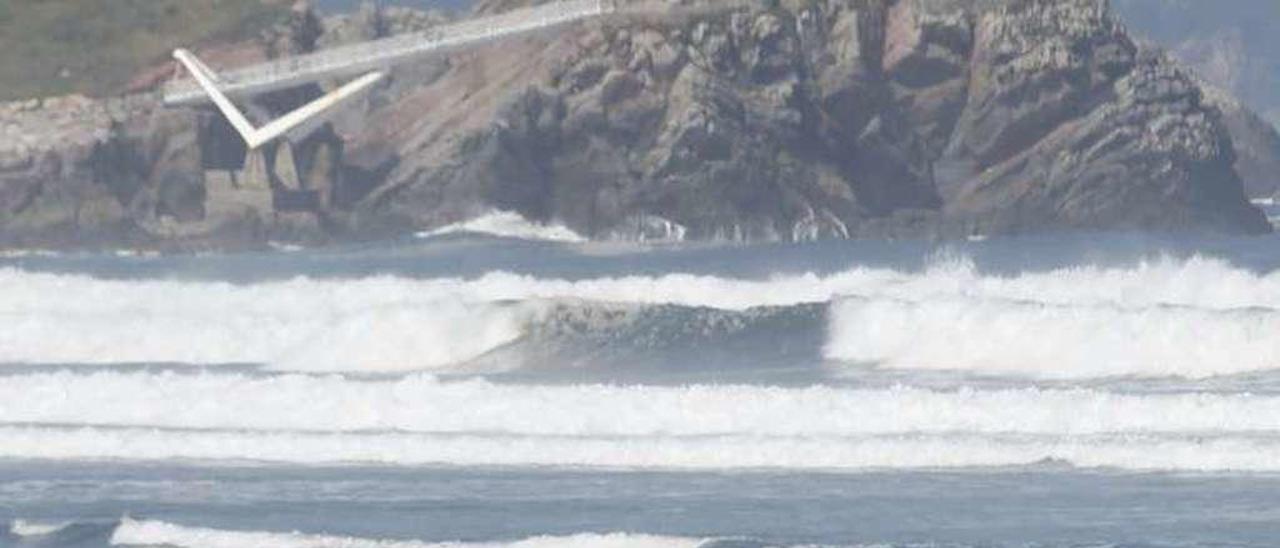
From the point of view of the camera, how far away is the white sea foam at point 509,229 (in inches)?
2994

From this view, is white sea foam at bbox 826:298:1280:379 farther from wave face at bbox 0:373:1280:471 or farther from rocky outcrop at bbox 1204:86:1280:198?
rocky outcrop at bbox 1204:86:1280:198

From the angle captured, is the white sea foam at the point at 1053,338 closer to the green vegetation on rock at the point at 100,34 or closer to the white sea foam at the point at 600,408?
the white sea foam at the point at 600,408

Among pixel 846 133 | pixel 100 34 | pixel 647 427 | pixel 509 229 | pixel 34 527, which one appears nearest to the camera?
pixel 34 527

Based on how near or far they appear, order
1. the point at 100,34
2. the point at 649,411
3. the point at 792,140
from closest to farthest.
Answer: the point at 649,411
the point at 792,140
the point at 100,34

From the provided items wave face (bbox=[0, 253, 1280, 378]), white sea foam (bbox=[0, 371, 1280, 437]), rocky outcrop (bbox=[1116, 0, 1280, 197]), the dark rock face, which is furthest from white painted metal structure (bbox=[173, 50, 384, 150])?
rocky outcrop (bbox=[1116, 0, 1280, 197])

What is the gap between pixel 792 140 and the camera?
7650 centimetres

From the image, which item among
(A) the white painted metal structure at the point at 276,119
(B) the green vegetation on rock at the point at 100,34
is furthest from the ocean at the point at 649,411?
(B) the green vegetation on rock at the point at 100,34

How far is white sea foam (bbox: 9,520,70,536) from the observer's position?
1141 inches

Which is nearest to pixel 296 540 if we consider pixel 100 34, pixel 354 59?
pixel 354 59

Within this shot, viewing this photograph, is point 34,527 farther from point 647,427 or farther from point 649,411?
point 649,411

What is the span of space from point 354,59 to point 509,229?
983 centimetres

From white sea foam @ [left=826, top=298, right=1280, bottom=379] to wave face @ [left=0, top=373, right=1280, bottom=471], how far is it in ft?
14.8

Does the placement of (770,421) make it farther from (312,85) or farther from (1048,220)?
(312,85)

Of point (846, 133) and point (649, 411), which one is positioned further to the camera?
point (846, 133)
